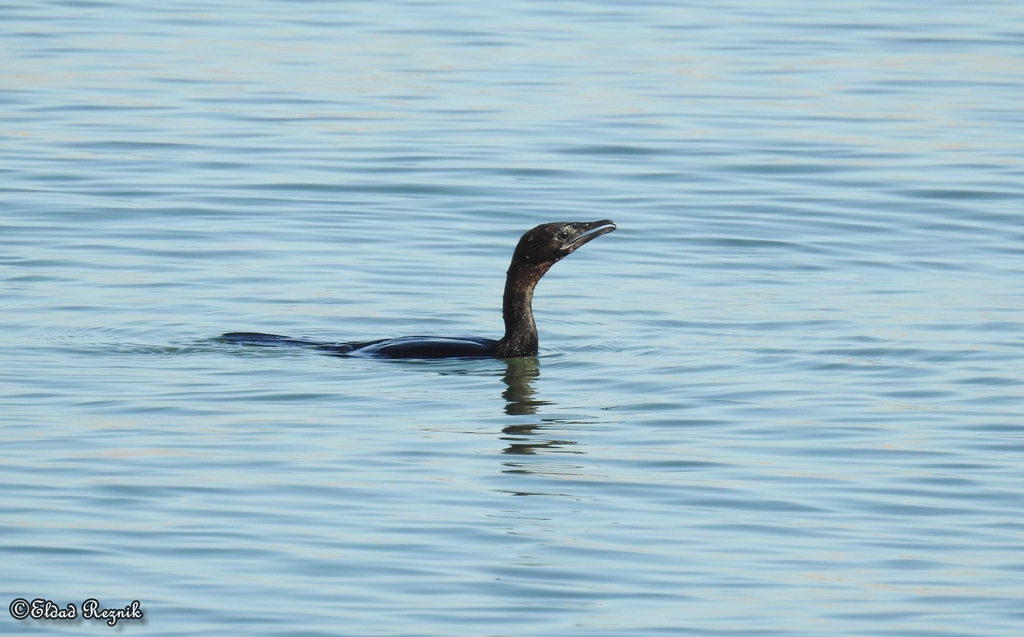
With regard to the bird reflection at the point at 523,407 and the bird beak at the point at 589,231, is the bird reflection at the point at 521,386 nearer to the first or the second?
the bird reflection at the point at 523,407

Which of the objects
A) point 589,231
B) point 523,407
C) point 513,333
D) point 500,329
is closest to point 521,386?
point 523,407

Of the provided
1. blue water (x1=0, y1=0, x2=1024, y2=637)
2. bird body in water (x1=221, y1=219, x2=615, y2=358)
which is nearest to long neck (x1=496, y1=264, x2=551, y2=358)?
bird body in water (x1=221, y1=219, x2=615, y2=358)

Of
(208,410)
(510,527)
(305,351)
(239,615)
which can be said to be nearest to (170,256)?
(305,351)

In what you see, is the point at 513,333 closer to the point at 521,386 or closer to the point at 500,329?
the point at 521,386

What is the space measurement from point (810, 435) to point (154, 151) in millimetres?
10946

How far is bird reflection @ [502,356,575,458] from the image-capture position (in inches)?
386

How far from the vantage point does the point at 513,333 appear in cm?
1205

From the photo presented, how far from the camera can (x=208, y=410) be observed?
10.4 metres

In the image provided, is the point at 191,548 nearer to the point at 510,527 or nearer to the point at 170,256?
the point at 510,527

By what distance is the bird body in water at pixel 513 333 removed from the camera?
462 inches

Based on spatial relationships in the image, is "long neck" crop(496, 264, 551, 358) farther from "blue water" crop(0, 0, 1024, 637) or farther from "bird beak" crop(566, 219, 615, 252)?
"bird beak" crop(566, 219, 615, 252)

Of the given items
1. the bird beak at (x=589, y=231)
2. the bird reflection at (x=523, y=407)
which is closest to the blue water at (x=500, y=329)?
the bird reflection at (x=523, y=407)

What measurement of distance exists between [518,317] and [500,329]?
59.7 inches

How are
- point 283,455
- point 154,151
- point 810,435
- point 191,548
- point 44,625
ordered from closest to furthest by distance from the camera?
point 44,625
point 191,548
point 283,455
point 810,435
point 154,151
